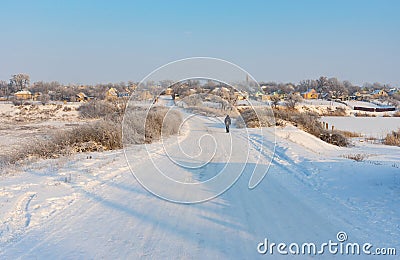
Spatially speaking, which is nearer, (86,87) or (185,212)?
(185,212)

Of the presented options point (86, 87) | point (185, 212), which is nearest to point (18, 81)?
point (86, 87)

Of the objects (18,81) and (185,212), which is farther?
(18,81)

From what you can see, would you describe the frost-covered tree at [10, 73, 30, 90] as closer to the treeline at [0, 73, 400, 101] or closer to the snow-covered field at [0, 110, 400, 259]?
the treeline at [0, 73, 400, 101]

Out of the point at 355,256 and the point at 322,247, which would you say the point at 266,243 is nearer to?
the point at 322,247

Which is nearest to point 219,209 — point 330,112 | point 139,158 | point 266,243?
point 266,243

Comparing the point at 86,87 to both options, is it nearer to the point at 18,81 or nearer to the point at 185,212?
the point at 18,81

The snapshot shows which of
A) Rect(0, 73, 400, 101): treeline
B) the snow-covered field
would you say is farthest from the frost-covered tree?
the snow-covered field

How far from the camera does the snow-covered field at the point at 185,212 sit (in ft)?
16.1

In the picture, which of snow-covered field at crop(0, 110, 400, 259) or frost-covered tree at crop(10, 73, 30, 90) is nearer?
snow-covered field at crop(0, 110, 400, 259)

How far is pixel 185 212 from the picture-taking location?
650cm

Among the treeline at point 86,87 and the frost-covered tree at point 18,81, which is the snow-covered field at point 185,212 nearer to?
the treeline at point 86,87

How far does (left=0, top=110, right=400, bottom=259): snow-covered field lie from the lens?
4922mm

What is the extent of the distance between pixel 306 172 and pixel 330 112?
205ft

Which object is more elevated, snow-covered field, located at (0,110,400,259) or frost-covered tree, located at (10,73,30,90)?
frost-covered tree, located at (10,73,30,90)
